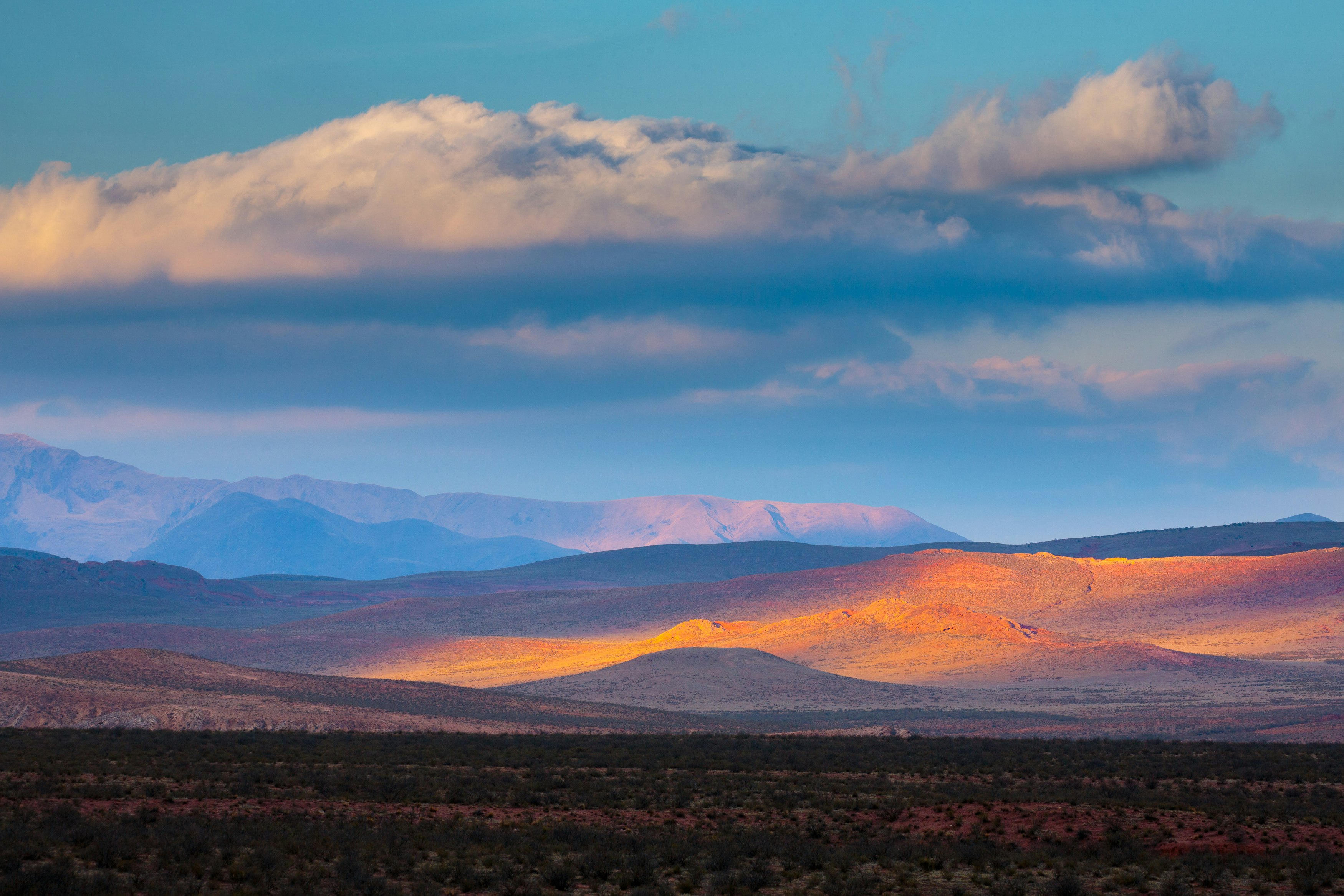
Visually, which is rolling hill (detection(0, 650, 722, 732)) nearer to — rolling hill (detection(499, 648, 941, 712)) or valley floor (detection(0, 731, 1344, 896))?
rolling hill (detection(499, 648, 941, 712))

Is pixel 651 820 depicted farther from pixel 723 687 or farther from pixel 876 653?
pixel 876 653

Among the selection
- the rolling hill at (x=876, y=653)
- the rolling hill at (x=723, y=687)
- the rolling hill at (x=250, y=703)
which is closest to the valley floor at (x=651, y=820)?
the rolling hill at (x=250, y=703)

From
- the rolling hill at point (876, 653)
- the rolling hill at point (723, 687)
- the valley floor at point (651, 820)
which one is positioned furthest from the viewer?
the rolling hill at point (876, 653)

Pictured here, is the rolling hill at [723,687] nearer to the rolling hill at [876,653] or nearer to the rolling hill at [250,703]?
the rolling hill at [876,653]

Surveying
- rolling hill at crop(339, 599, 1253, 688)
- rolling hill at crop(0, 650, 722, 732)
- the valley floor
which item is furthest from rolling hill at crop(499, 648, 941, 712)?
the valley floor

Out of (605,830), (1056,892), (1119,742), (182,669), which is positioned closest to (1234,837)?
(1056,892)

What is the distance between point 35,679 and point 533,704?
29430mm

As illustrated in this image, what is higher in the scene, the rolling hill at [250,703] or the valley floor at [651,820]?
the valley floor at [651,820]

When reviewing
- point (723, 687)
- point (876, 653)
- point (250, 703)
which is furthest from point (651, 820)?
point (876, 653)

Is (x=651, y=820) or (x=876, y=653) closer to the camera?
(x=651, y=820)

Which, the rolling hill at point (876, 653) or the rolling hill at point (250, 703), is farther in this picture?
the rolling hill at point (876, 653)

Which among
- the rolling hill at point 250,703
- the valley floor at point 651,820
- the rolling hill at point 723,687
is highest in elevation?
the valley floor at point 651,820

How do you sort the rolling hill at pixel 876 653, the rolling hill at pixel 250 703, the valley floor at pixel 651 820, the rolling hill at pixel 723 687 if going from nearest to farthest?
the valley floor at pixel 651 820 → the rolling hill at pixel 250 703 → the rolling hill at pixel 723 687 → the rolling hill at pixel 876 653

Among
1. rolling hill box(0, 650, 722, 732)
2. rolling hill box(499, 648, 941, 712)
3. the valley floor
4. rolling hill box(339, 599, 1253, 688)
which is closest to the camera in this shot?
the valley floor
